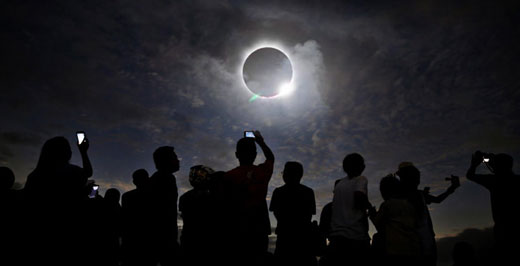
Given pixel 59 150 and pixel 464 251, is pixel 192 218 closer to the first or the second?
pixel 59 150

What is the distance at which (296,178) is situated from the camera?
499 cm

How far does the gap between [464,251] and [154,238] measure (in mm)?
8417

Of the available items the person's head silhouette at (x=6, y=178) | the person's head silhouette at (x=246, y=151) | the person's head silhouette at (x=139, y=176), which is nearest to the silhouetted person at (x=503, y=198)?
the person's head silhouette at (x=246, y=151)

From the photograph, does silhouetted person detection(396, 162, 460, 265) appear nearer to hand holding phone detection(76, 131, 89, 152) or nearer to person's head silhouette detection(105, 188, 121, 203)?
hand holding phone detection(76, 131, 89, 152)

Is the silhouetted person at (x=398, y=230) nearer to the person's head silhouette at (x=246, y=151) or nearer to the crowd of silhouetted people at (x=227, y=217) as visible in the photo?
the crowd of silhouetted people at (x=227, y=217)

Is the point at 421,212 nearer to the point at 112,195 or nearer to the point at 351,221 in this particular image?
the point at 351,221

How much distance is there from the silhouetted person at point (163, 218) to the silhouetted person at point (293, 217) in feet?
5.82

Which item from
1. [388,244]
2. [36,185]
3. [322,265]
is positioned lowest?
[322,265]

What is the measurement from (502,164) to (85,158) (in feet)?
22.7

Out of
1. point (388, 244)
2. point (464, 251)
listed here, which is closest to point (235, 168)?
point (388, 244)

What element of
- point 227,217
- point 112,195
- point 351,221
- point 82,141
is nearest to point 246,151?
point 227,217

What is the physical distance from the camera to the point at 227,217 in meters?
3.50

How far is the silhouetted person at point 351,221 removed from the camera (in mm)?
4039

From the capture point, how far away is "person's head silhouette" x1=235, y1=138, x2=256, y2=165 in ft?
13.0
